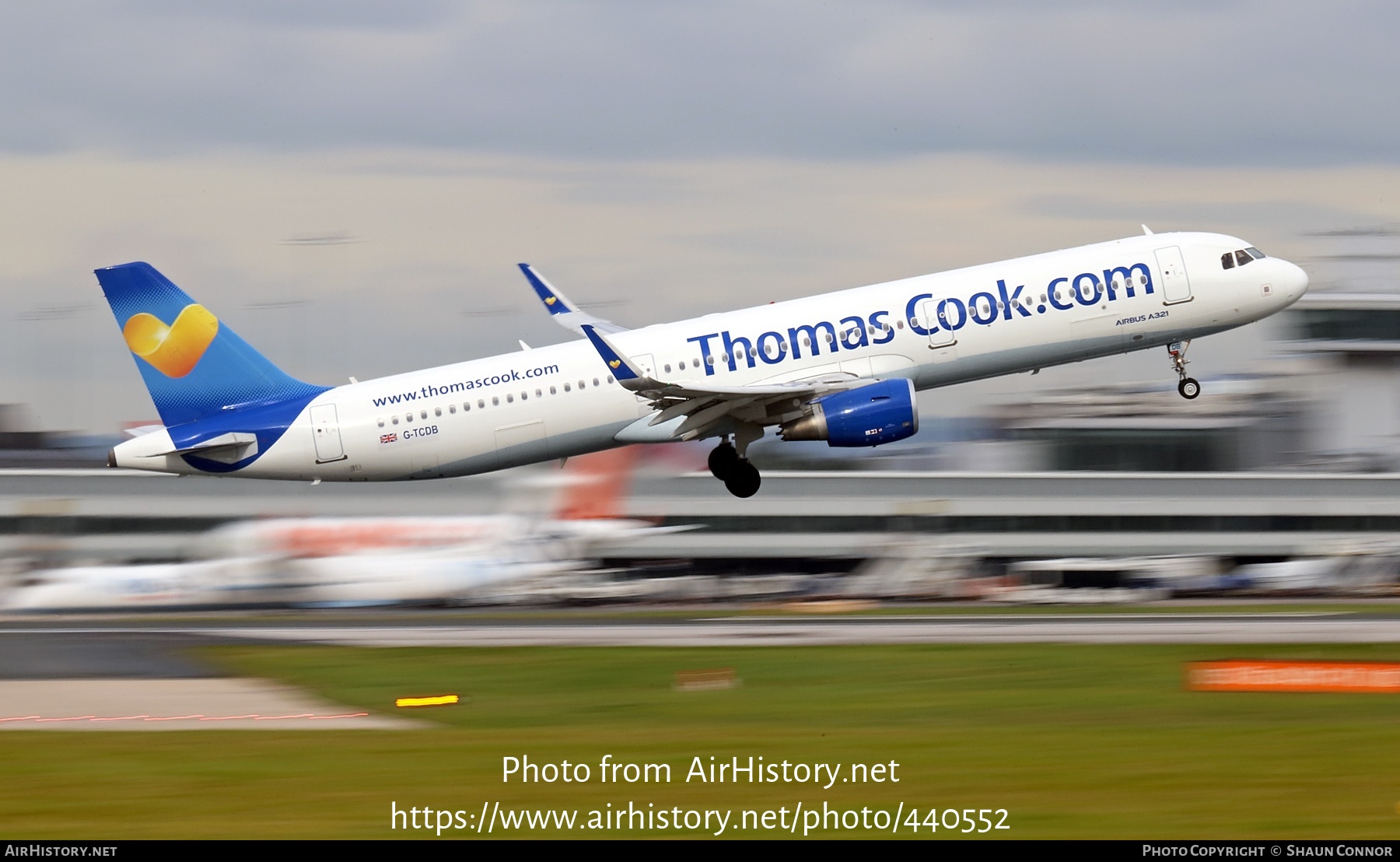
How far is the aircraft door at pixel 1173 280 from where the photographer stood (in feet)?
131

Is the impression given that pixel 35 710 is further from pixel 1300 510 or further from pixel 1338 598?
pixel 1300 510

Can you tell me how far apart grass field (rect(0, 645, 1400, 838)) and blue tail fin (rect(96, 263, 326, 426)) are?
7276 mm

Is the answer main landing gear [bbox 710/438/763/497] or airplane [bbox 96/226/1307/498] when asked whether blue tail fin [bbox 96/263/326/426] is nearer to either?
airplane [bbox 96/226/1307/498]

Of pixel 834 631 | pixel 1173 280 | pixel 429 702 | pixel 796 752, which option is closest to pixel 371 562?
pixel 834 631

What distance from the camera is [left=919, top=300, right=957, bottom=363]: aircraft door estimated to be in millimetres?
39000

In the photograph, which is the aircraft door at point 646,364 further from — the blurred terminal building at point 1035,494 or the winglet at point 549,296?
the blurred terminal building at point 1035,494

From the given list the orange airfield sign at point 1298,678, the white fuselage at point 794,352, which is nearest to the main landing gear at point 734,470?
the white fuselage at point 794,352

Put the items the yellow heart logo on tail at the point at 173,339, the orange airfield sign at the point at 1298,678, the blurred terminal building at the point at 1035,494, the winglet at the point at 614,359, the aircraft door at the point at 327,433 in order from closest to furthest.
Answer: the orange airfield sign at the point at 1298,678 → the winglet at the point at 614,359 → the aircraft door at the point at 327,433 → the yellow heart logo on tail at the point at 173,339 → the blurred terminal building at the point at 1035,494

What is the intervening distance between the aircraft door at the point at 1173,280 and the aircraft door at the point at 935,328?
18.4 feet

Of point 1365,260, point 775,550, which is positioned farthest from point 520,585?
point 1365,260

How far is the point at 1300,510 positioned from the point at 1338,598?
27955 mm

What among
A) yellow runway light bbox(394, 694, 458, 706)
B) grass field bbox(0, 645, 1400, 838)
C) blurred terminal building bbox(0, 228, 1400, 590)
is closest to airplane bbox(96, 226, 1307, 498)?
grass field bbox(0, 645, 1400, 838)

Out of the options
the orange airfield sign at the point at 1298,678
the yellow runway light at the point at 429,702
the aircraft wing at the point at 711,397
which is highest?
the aircraft wing at the point at 711,397

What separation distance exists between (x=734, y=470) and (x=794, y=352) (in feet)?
12.3
